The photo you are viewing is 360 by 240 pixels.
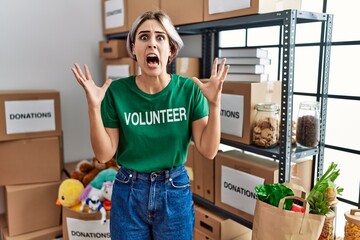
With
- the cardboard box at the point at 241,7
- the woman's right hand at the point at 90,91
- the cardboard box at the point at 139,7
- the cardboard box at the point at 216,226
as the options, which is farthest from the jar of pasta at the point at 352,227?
the cardboard box at the point at 139,7

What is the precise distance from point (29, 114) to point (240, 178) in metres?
1.45

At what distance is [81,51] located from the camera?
272 cm

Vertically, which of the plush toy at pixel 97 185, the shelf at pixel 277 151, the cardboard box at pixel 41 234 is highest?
the shelf at pixel 277 151

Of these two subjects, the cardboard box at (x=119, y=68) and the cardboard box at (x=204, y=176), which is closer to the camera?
the cardboard box at (x=204, y=176)

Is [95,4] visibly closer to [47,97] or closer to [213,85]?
[47,97]

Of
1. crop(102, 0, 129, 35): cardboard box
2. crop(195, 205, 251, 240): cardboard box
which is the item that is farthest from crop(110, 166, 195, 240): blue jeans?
crop(102, 0, 129, 35): cardboard box

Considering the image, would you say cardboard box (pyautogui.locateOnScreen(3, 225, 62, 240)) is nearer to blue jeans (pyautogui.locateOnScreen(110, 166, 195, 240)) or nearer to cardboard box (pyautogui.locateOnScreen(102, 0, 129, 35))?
blue jeans (pyautogui.locateOnScreen(110, 166, 195, 240))

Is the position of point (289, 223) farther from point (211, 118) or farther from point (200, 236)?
point (200, 236)

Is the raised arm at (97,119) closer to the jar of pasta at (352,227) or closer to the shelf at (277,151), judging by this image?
the shelf at (277,151)

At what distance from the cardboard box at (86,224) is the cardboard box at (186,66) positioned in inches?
41.2

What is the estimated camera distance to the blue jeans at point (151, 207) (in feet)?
3.98

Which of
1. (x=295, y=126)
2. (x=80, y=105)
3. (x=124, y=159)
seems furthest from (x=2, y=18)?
(x=295, y=126)

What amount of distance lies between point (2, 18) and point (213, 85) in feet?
6.30

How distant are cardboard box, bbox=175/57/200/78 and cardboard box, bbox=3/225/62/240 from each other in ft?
4.51
